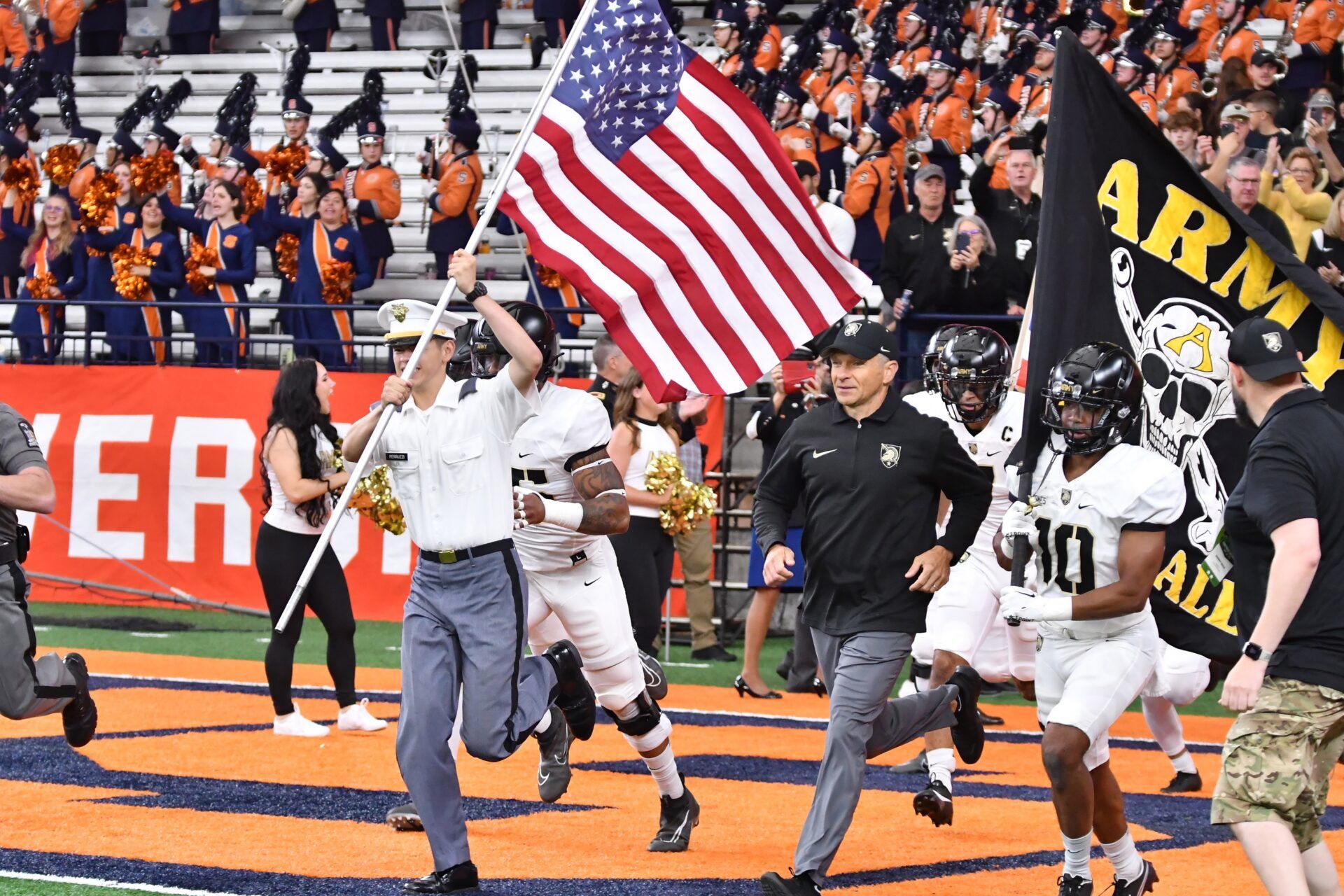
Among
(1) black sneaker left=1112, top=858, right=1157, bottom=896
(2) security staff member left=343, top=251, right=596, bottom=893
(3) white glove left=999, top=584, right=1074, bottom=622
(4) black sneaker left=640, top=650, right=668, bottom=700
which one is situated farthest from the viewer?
(4) black sneaker left=640, top=650, right=668, bottom=700

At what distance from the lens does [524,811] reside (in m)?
8.13

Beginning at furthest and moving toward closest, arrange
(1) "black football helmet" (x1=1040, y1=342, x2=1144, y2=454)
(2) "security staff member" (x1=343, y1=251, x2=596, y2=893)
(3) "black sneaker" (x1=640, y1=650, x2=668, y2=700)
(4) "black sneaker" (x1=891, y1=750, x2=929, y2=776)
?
(4) "black sneaker" (x1=891, y1=750, x2=929, y2=776), (3) "black sneaker" (x1=640, y1=650, x2=668, y2=700), (2) "security staff member" (x1=343, y1=251, x2=596, y2=893), (1) "black football helmet" (x1=1040, y1=342, x2=1144, y2=454)

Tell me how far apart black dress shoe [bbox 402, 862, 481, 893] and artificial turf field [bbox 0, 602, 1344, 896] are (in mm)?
150

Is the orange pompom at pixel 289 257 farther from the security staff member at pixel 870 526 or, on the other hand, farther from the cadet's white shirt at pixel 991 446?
the security staff member at pixel 870 526

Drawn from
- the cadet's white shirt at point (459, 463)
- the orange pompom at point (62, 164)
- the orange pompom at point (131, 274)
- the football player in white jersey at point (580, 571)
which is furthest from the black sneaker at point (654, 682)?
the orange pompom at point (62, 164)

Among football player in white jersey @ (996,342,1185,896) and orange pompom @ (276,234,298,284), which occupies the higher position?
orange pompom @ (276,234,298,284)

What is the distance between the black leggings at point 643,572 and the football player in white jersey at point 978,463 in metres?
1.91

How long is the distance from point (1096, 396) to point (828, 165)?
12379 mm

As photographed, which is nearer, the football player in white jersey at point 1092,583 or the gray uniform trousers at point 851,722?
the football player in white jersey at point 1092,583

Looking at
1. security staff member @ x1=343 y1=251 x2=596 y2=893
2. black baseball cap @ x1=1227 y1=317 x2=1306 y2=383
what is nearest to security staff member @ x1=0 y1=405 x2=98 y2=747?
security staff member @ x1=343 y1=251 x2=596 y2=893

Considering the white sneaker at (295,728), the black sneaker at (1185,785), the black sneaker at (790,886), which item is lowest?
the white sneaker at (295,728)

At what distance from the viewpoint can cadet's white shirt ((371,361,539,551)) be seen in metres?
6.71

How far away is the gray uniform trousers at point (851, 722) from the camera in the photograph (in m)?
6.27

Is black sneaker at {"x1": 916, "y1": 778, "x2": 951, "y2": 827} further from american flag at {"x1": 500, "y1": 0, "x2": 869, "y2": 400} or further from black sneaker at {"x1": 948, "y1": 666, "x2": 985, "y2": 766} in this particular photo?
american flag at {"x1": 500, "y1": 0, "x2": 869, "y2": 400}
